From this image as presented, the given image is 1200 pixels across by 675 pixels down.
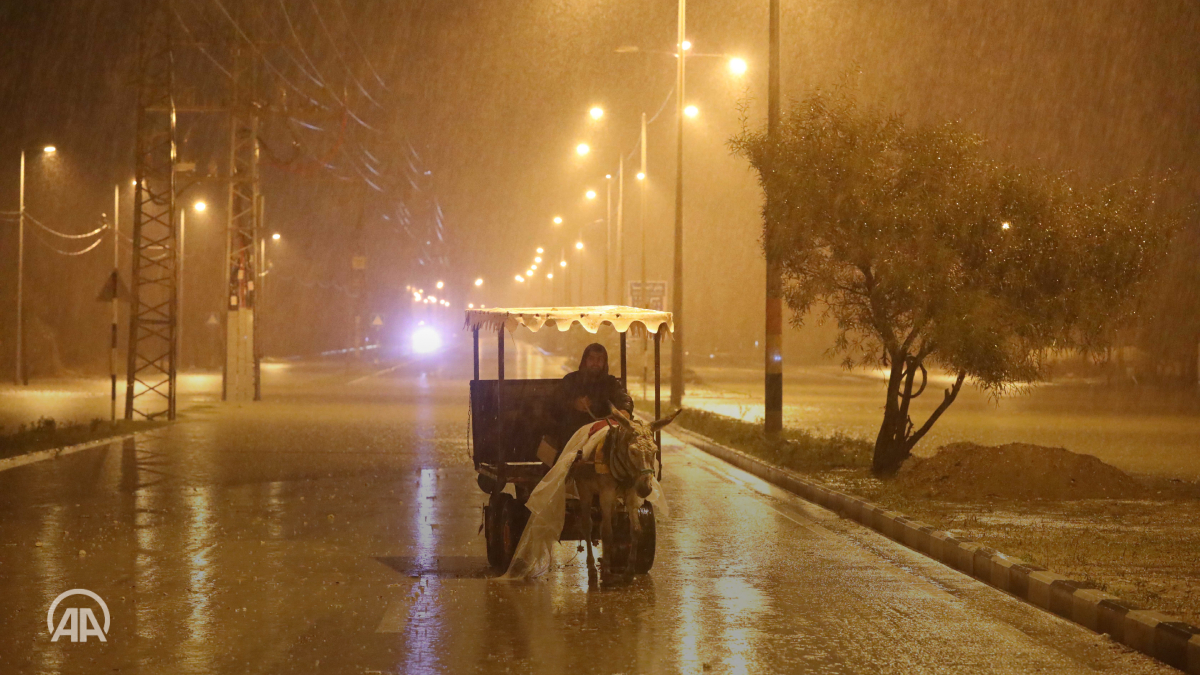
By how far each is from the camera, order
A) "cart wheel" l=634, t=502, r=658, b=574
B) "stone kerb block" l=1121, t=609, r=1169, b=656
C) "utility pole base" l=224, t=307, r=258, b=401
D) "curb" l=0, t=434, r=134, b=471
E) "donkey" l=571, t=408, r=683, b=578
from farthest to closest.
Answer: "utility pole base" l=224, t=307, r=258, b=401 → "curb" l=0, t=434, r=134, b=471 → "cart wheel" l=634, t=502, r=658, b=574 → "donkey" l=571, t=408, r=683, b=578 → "stone kerb block" l=1121, t=609, r=1169, b=656

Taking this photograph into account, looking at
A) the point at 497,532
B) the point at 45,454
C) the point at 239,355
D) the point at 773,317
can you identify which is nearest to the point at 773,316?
the point at 773,317

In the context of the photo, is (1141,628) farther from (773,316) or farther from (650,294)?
(650,294)

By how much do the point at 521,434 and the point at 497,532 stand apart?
1.25 metres

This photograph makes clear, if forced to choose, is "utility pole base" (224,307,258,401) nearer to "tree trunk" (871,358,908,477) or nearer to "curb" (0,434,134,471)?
"curb" (0,434,134,471)

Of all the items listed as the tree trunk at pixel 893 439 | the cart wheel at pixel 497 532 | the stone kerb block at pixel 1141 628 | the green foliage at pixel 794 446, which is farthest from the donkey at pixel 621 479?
the green foliage at pixel 794 446

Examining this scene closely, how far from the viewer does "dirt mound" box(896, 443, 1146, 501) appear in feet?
45.9

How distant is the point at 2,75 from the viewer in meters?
50.2

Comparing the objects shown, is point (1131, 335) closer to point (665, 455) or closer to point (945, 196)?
point (665, 455)

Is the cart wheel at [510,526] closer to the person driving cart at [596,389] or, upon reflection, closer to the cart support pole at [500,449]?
the cart support pole at [500,449]

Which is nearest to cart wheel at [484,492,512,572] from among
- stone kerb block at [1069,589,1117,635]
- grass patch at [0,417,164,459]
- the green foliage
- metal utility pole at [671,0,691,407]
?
stone kerb block at [1069,589,1117,635]

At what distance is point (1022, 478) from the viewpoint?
1422cm

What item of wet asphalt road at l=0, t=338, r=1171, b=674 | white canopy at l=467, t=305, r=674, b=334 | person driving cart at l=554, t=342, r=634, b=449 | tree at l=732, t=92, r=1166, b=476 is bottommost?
wet asphalt road at l=0, t=338, r=1171, b=674

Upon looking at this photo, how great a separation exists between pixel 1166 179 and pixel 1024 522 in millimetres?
5177

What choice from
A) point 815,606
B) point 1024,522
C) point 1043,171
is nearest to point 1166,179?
point 1043,171
